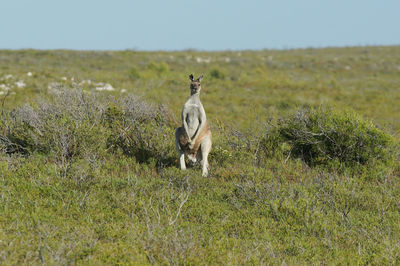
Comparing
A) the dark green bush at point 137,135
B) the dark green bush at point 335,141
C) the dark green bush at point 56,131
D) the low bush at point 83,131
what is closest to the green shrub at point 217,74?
the dark green bush at point 137,135

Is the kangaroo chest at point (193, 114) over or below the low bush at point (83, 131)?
over

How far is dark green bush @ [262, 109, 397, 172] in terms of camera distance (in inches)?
332

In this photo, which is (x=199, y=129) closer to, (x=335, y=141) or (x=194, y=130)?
(x=194, y=130)

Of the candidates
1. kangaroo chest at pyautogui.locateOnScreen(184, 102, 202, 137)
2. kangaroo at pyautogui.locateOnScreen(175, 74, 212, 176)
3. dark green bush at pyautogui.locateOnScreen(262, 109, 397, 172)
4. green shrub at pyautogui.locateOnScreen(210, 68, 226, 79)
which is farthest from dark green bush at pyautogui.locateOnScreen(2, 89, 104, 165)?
green shrub at pyautogui.locateOnScreen(210, 68, 226, 79)

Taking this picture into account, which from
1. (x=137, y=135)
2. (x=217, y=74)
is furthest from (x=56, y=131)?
(x=217, y=74)

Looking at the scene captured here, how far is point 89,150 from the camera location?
7.73m

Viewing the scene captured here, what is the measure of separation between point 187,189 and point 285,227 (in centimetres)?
165

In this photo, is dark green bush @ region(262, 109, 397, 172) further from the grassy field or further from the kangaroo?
the kangaroo

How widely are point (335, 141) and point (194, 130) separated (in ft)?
9.97

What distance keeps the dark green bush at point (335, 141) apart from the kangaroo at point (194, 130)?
2165 mm

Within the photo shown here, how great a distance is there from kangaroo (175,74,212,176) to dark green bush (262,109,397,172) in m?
2.17

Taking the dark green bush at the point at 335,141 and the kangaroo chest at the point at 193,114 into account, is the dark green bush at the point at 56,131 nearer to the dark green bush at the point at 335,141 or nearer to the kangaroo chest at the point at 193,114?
the kangaroo chest at the point at 193,114

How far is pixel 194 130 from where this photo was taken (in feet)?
24.8

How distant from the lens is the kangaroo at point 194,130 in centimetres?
747
